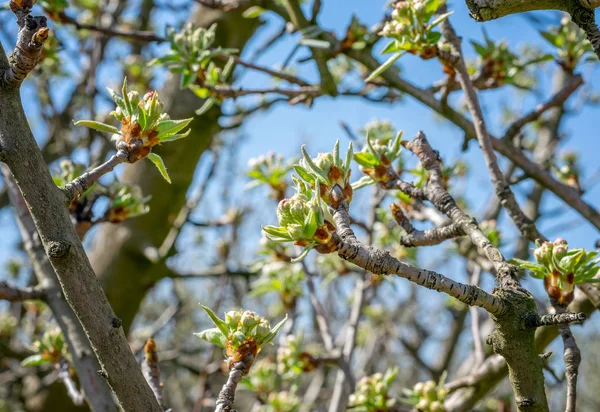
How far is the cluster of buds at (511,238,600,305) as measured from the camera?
4.38ft

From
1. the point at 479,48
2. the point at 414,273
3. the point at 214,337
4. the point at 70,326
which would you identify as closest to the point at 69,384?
the point at 70,326

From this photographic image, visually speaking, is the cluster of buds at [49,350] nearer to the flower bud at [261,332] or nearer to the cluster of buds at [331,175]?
the flower bud at [261,332]

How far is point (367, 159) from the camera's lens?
5.20 ft

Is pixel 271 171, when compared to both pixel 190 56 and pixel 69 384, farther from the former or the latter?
pixel 69 384

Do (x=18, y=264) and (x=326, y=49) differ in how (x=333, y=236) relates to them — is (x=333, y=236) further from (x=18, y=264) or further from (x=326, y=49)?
(x=18, y=264)

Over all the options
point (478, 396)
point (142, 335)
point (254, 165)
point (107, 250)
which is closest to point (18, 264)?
point (142, 335)

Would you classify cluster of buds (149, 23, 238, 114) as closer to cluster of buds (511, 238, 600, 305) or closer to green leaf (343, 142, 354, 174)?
green leaf (343, 142, 354, 174)

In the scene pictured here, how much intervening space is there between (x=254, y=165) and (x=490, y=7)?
149cm

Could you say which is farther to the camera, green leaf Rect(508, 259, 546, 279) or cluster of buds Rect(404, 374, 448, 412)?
cluster of buds Rect(404, 374, 448, 412)

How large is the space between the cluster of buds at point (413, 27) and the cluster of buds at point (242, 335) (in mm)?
963

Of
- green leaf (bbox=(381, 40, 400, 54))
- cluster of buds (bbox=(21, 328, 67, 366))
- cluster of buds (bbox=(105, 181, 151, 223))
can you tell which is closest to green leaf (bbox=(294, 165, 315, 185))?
green leaf (bbox=(381, 40, 400, 54))

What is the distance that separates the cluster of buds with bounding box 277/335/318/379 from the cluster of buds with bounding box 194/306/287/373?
46.2 inches

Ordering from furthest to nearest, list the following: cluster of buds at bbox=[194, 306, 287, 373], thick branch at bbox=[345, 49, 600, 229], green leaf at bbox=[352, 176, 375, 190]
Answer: thick branch at bbox=[345, 49, 600, 229], green leaf at bbox=[352, 176, 375, 190], cluster of buds at bbox=[194, 306, 287, 373]

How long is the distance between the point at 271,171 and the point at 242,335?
4.23ft
